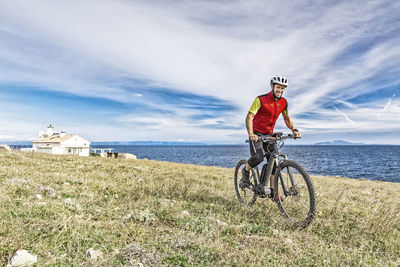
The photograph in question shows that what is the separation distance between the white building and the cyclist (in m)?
58.6

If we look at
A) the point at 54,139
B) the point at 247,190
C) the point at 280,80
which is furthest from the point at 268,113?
the point at 54,139

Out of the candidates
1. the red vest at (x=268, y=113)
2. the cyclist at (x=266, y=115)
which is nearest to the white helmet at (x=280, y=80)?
the cyclist at (x=266, y=115)

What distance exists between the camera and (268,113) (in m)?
5.97

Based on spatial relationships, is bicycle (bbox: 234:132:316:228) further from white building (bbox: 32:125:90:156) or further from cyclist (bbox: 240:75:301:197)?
white building (bbox: 32:125:90:156)

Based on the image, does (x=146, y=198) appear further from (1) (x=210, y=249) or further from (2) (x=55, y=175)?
(2) (x=55, y=175)

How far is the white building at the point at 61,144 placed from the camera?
182ft

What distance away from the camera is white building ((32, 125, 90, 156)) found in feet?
182

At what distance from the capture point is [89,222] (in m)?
3.93

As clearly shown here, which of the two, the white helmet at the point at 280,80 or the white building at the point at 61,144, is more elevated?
the white helmet at the point at 280,80

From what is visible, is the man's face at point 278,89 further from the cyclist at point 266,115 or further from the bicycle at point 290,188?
the bicycle at point 290,188

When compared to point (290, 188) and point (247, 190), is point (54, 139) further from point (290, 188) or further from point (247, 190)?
point (290, 188)

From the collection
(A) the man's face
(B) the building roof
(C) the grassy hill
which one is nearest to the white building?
(B) the building roof

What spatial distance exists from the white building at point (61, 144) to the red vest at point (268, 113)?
58.6 m

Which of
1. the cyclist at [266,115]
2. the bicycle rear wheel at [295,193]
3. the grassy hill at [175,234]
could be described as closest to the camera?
the grassy hill at [175,234]
